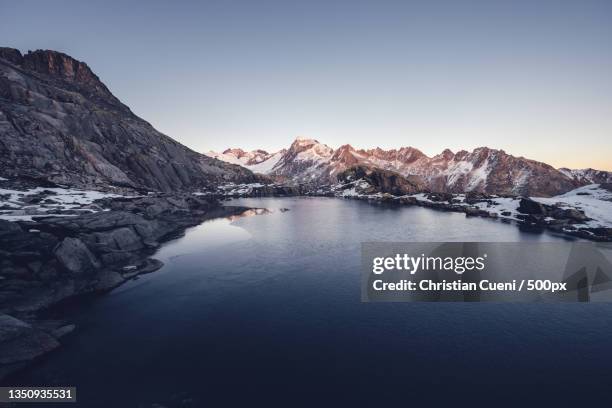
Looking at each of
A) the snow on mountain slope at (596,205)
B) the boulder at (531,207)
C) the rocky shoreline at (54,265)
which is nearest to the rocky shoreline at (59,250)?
the rocky shoreline at (54,265)

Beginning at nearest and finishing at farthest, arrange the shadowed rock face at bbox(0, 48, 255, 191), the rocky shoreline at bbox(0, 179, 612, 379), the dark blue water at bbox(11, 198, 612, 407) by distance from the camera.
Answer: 1. the dark blue water at bbox(11, 198, 612, 407)
2. the rocky shoreline at bbox(0, 179, 612, 379)
3. the shadowed rock face at bbox(0, 48, 255, 191)

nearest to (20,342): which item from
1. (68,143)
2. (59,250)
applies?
(59,250)

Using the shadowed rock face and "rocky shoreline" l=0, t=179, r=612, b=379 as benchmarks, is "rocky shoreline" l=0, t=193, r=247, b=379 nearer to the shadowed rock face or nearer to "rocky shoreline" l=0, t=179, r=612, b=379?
"rocky shoreline" l=0, t=179, r=612, b=379

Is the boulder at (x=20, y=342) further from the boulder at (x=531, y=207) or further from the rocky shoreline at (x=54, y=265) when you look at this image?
the boulder at (x=531, y=207)

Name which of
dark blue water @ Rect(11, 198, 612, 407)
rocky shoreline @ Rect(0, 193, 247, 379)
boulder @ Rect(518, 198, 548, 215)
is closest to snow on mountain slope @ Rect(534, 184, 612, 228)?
boulder @ Rect(518, 198, 548, 215)

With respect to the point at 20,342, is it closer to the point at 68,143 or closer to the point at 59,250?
the point at 59,250

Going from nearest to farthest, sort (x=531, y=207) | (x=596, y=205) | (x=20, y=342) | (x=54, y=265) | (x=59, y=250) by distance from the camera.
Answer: (x=20, y=342) → (x=54, y=265) → (x=59, y=250) → (x=596, y=205) → (x=531, y=207)
